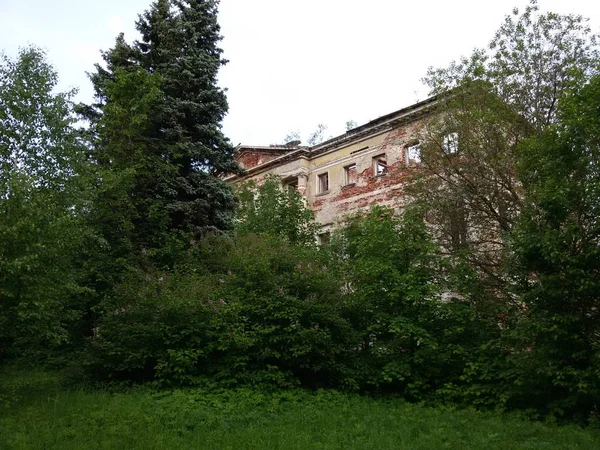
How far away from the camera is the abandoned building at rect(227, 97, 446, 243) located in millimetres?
26281

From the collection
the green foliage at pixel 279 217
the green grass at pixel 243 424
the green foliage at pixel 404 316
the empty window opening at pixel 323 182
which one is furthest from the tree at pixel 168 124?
the empty window opening at pixel 323 182

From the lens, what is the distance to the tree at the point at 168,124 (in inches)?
655

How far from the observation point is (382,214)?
667 inches

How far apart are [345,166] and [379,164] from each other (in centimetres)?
215

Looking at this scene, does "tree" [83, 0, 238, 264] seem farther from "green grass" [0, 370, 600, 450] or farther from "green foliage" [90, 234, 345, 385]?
"green grass" [0, 370, 600, 450]

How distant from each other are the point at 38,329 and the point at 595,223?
37.0 ft

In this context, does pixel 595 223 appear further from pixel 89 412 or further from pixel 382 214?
pixel 89 412

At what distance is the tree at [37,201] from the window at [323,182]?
17.4 metres

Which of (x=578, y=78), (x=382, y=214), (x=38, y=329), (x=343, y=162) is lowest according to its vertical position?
(x=38, y=329)

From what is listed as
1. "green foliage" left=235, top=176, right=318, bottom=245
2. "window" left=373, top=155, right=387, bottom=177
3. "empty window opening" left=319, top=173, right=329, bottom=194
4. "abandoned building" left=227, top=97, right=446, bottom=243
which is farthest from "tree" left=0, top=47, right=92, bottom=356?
"empty window opening" left=319, top=173, right=329, bottom=194

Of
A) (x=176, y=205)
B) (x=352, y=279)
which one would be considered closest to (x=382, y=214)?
(x=352, y=279)

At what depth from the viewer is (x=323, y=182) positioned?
3070 centimetres

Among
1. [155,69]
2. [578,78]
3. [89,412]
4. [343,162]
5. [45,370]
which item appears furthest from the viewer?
[343,162]

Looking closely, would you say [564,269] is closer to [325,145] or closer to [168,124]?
[168,124]
